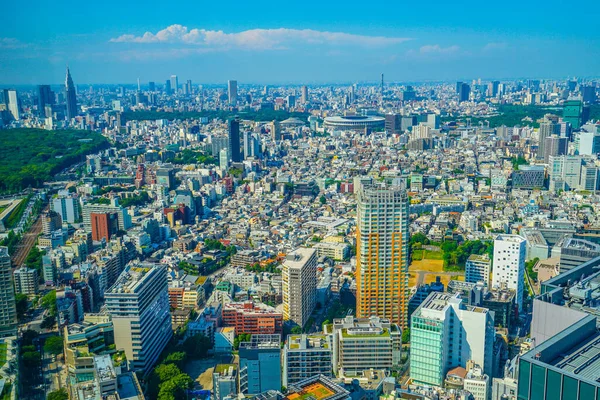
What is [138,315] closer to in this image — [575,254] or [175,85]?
[575,254]

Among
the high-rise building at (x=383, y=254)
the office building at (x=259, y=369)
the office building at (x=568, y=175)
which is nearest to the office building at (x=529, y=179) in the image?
the office building at (x=568, y=175)

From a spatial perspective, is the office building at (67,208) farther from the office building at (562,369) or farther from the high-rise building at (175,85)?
the high-rise building at (175,85)

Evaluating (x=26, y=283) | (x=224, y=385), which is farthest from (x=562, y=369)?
(x=26, y=283)

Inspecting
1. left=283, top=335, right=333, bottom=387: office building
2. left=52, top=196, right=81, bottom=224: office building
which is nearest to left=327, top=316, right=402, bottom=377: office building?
left=283, top=335, right=333, bottom=387: office building

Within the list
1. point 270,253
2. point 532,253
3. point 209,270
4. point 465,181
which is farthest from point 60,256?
point 465,181

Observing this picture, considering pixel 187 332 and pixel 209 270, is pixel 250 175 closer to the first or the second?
pixel 209 270

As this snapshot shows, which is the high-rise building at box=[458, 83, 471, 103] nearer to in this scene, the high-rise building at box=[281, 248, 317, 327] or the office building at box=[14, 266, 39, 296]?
the high-rise building at box=[281, 248, 317, 327]
